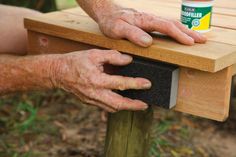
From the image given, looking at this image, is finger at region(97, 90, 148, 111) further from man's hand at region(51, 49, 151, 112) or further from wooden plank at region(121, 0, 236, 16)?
wooden plank at region(121, 0, 236, 16)

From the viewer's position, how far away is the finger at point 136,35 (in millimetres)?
1555

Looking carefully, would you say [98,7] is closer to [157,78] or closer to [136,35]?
[136,35]

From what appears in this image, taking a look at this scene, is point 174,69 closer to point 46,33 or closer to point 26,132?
point 46,33

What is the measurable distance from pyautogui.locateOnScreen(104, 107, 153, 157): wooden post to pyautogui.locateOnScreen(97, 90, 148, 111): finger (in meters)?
0.39

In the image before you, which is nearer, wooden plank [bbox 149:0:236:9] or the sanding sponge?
the sanding sponge

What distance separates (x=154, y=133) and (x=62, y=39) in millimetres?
1434

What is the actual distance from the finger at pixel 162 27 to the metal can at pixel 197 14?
0.10 meters

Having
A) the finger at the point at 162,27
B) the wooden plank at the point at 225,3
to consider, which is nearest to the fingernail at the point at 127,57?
the finger at the point at 162,27

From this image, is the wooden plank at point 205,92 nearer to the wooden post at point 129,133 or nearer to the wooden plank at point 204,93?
the wooden plank at point 204,93

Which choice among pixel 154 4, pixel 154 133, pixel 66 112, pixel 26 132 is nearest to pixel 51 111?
pixel 66 112

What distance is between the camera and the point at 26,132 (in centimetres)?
313

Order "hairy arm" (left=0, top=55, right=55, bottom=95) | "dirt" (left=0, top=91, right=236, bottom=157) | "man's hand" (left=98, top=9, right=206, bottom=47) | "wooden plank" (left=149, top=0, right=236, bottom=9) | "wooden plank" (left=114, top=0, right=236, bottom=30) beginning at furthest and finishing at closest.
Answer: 1. "dirt" (left=0, top=91, right=236, bottom=157)
2. "wooden plank" (left=149, top=0, right=236, bottom=9)
3. "wooden plank" (left=114, top=0, right=236, bottom=30)
4. "hairy arm" (left=0, top=55, right=55, bottom=95)
5. "man's hand" (left=98, top=9, right=206, bottom=47)

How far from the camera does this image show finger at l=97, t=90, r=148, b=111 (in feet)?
5.26

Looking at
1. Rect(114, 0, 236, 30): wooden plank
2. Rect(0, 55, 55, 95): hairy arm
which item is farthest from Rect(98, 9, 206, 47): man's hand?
Rect(114, 0, 236, 30): wooden plank
